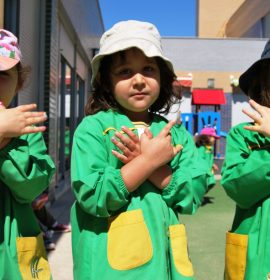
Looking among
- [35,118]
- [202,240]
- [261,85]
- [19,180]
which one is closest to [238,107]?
[202,240]

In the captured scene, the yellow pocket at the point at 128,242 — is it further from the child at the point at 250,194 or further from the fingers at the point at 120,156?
the child at the point at 250,194

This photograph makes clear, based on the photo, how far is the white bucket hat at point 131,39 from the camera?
1823 mm

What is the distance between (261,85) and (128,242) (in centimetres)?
106

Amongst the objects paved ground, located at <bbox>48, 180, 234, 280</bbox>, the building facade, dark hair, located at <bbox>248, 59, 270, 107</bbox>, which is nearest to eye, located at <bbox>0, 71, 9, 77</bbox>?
dark hair, located at <bbox>248, 59, 270, 107</bbox>

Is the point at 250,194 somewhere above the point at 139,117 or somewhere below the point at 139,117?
below

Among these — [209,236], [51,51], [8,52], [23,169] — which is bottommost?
[209,236]

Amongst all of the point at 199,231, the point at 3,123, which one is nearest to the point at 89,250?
the point at 3,123

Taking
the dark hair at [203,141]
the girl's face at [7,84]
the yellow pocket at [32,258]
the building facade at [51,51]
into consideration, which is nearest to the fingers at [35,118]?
the girl's face at [7,84]

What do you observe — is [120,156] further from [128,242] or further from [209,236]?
[209,236]

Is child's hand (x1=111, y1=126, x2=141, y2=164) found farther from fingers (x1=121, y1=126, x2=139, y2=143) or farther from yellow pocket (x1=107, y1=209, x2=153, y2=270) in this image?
yellow pocket (x1=107, y1=209, x2=153, y2=270)

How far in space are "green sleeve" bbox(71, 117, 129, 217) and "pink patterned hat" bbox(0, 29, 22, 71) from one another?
1.35 feet

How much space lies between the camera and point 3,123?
167 centimetres

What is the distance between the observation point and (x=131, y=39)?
183cm

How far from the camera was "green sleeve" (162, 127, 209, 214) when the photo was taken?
1.76 meters
